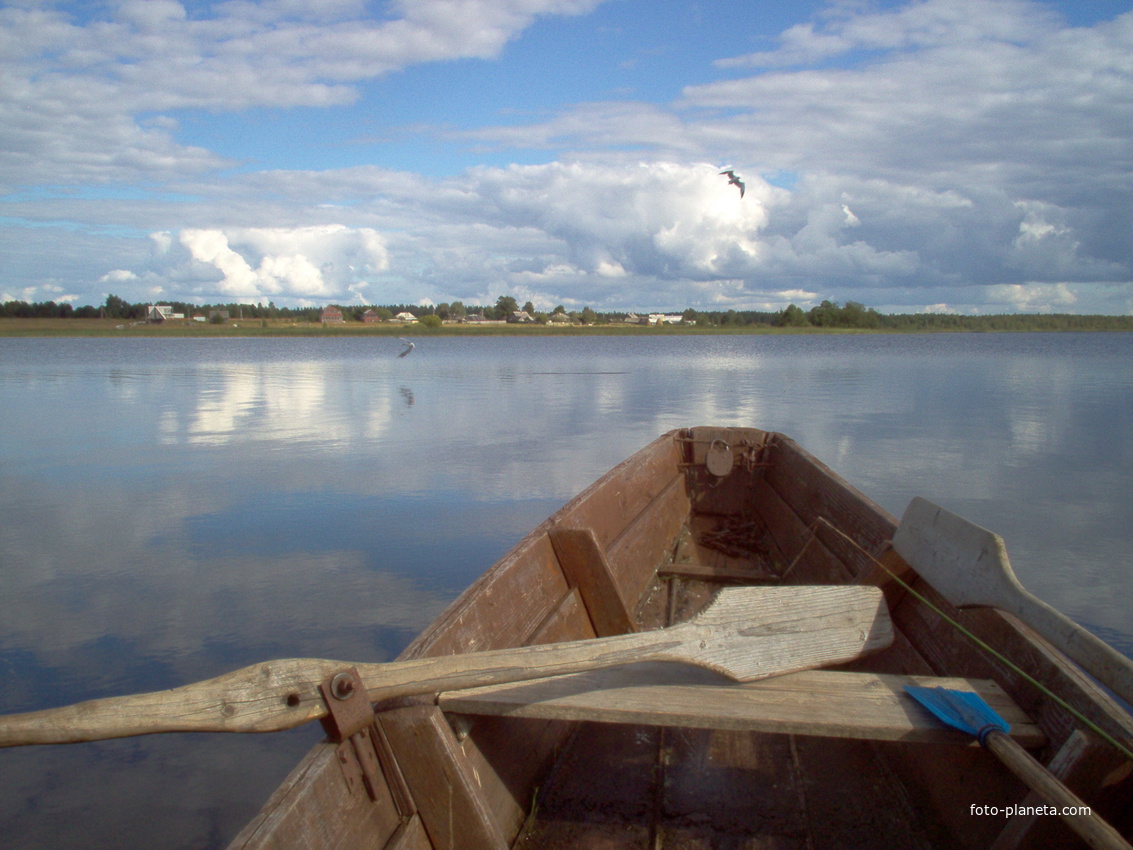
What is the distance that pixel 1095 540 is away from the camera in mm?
7242

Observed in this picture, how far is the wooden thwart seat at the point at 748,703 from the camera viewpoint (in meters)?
1.96

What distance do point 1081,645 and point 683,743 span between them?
1.51 meters

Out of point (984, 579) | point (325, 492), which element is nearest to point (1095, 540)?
point (984, 579)

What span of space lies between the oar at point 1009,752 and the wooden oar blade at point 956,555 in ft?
1.41

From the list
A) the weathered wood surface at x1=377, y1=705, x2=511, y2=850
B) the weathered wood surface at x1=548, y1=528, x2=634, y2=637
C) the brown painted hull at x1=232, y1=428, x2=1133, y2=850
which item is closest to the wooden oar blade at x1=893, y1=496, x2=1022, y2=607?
the brown painted hull at x1=232, y1=428, x2=1133, y2=850

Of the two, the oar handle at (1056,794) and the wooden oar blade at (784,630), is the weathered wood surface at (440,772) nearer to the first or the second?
the wooden oar blade at (784,630)

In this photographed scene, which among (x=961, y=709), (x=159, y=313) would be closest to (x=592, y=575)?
(x=961, y=709)

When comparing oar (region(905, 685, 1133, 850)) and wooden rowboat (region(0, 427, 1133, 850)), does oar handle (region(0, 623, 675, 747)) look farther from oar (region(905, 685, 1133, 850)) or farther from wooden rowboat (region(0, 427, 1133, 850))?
oar (region(905, 685, 1133, 850))

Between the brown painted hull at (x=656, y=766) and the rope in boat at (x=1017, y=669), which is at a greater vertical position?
the rope in boat at (x=1017, y=669)

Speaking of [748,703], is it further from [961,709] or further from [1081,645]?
[1081,645]

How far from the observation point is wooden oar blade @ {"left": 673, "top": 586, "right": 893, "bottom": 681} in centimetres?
212

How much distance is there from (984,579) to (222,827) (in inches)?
132

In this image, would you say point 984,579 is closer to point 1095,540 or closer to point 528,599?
point 528,599

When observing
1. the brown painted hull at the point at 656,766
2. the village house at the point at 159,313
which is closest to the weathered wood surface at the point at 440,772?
the brown painted hull at the point at 656,766
